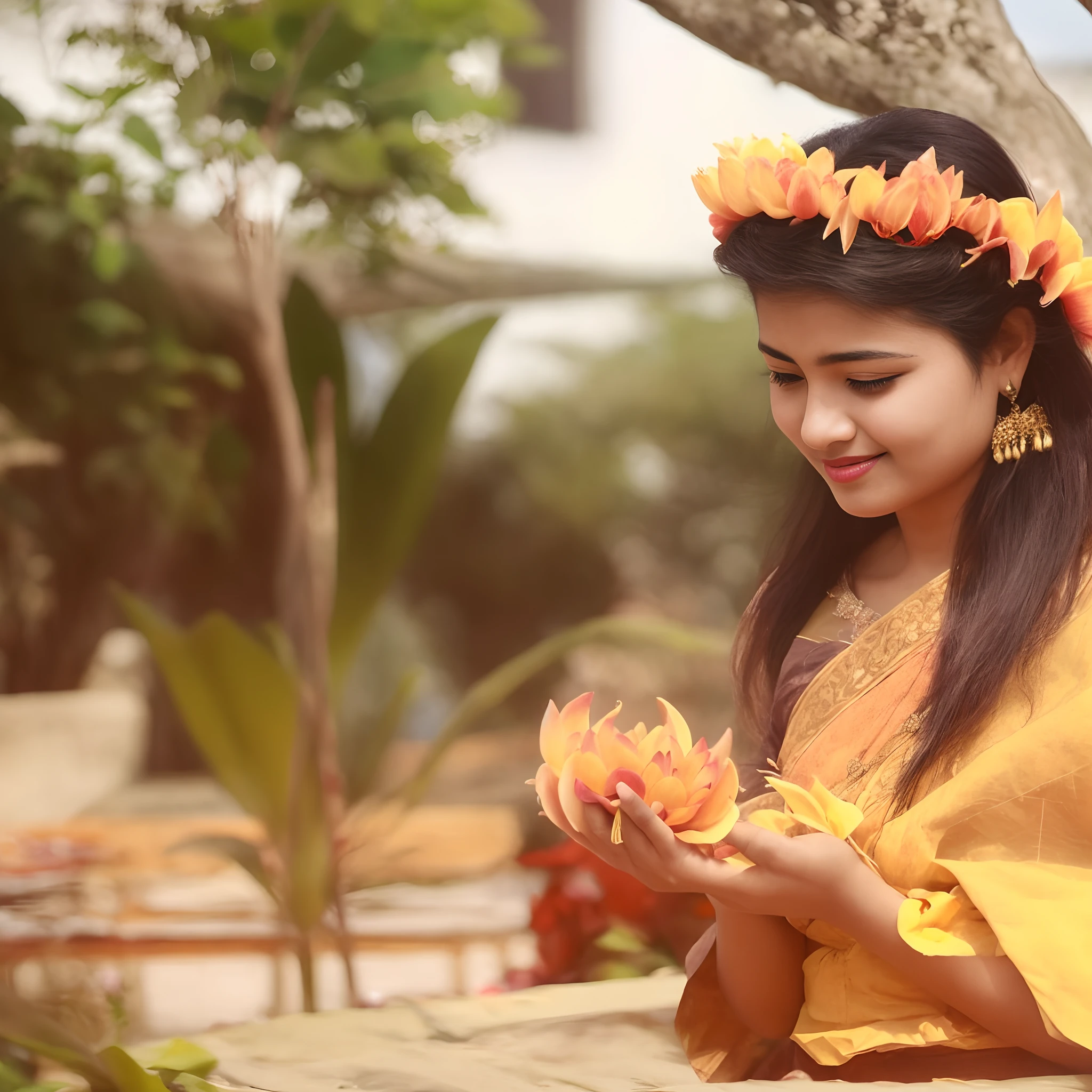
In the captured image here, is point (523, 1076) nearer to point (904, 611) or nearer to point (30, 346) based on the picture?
point (904, 611)

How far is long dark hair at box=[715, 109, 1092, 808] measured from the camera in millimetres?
743

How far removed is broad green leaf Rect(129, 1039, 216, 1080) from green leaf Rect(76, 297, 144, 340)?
1.76 meters

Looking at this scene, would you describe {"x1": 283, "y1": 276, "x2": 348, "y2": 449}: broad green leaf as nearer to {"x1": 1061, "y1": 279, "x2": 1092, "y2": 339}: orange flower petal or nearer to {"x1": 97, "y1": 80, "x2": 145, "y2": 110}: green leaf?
{"x1": 97, "y1": 80, "x2": 145, "y2": 110}: green leaf

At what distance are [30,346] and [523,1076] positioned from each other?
2021 millimetres

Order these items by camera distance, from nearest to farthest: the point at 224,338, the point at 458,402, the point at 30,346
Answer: the point at 458,402, the point at 30,346, the point at 224,338

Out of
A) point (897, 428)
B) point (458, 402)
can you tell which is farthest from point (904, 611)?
point (458, 402)

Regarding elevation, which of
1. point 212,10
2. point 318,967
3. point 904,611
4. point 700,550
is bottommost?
point 318,967

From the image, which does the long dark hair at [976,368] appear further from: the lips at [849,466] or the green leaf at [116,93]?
the green leaf at [116,93]

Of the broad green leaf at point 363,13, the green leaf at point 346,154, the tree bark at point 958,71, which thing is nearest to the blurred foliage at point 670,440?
the green leaf at point 346,154

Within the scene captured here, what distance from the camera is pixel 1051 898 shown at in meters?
0.69

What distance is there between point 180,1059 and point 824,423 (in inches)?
24.3

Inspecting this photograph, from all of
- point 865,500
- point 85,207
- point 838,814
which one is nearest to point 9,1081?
point 838,814

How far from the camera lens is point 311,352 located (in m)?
1.84

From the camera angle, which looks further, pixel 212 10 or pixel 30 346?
pixel 30 346
